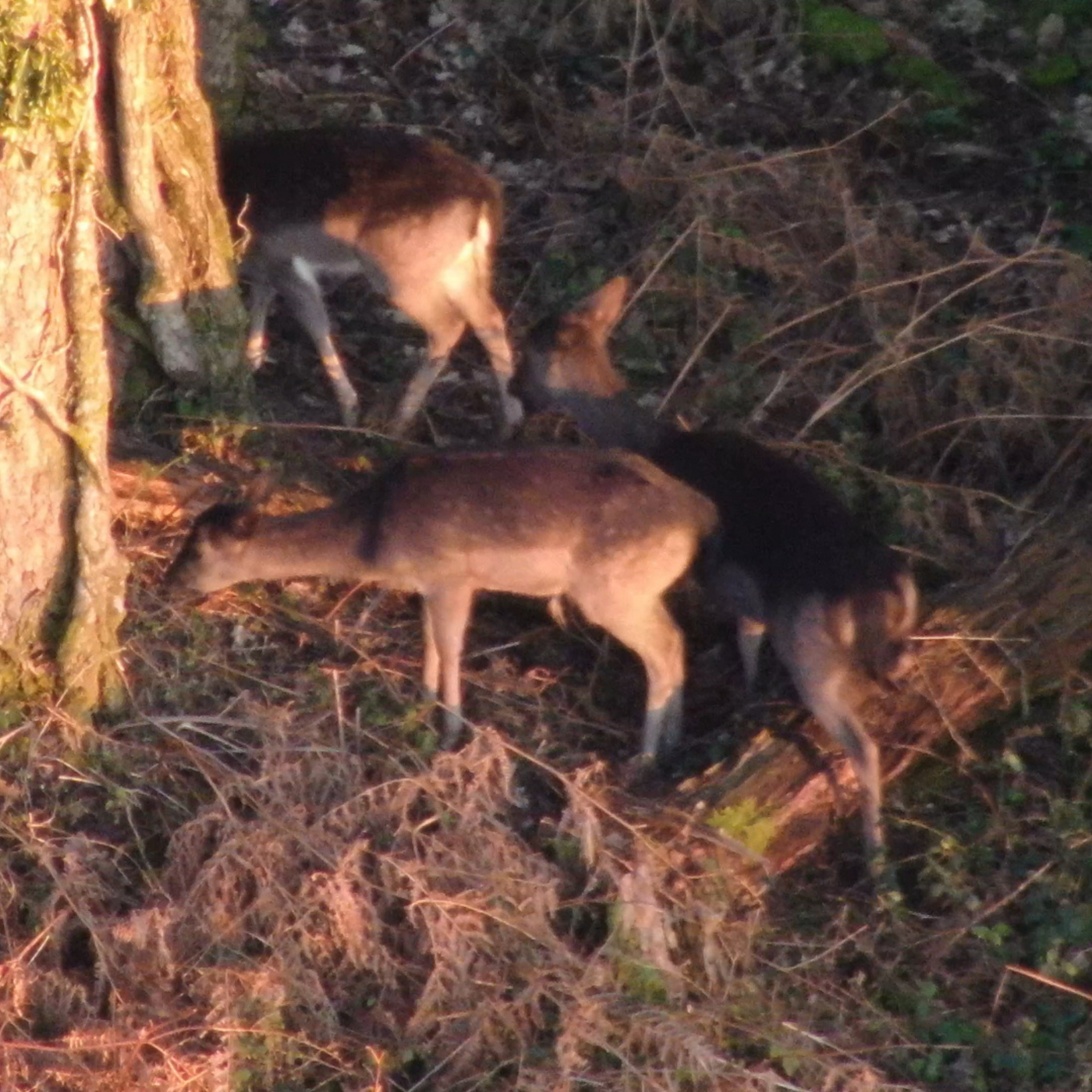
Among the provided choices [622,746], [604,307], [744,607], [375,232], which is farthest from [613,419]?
[622,746]

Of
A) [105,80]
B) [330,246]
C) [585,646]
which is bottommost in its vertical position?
[585,646]

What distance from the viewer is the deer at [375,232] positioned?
30.1ft

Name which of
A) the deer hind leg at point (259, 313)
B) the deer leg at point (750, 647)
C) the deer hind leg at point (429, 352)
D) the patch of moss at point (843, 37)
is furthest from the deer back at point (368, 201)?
the patch of moss at point (843, 37)

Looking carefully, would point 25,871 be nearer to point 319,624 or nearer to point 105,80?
point 319,624

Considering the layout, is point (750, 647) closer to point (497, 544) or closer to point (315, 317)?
point (497, 544)

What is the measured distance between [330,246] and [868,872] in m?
3.91

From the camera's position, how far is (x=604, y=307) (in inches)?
364

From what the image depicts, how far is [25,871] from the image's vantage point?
268 inches

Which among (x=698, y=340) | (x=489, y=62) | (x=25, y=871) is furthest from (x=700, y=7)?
(x=25, y=871)

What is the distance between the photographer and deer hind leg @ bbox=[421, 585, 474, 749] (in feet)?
25.0

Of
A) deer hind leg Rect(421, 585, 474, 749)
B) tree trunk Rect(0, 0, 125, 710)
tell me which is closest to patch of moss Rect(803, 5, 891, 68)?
deer hind leg Rect(421, 585, 474, 749)

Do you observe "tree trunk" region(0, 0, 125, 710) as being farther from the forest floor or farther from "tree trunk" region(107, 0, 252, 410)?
"tree trunk" region(107, 0, 252, 410)

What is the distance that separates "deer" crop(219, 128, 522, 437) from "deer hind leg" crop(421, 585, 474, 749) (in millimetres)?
1647

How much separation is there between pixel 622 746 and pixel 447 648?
0.79m
